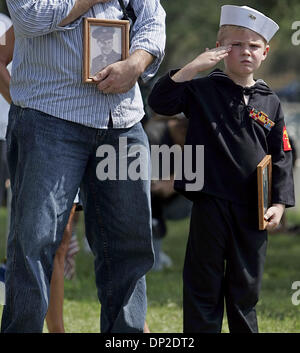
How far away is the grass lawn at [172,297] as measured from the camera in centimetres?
488

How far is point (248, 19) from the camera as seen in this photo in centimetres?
371

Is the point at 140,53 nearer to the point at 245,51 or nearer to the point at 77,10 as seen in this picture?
the point at 77,10

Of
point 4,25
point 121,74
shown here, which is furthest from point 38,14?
point 4,25

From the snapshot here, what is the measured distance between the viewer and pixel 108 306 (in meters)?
3.55

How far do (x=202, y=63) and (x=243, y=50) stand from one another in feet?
0.72

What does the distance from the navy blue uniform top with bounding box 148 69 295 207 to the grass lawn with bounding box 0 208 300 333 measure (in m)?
1.23

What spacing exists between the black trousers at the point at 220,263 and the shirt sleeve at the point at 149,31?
0.65 m

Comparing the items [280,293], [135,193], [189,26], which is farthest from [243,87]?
[189,26]

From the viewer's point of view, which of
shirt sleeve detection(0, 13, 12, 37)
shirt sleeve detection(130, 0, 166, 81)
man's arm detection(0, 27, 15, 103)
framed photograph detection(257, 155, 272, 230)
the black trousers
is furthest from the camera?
shirt sleeve detection(0, 13, 12, 37)

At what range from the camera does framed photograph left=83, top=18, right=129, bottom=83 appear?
10.8ft

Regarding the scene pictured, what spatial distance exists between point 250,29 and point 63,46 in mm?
885

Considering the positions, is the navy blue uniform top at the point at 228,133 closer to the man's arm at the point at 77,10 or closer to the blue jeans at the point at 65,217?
the blue jeans at the point at 65,217

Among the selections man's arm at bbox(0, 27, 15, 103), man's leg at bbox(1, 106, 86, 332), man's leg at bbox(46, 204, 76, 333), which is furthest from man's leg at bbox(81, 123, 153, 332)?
man's arm at bbox(0, 27, 15, 103)

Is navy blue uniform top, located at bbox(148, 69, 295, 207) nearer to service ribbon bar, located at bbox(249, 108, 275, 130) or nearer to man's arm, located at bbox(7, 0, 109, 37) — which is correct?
service ribbon bar, located at bbox(249, 108, 275, 130)
